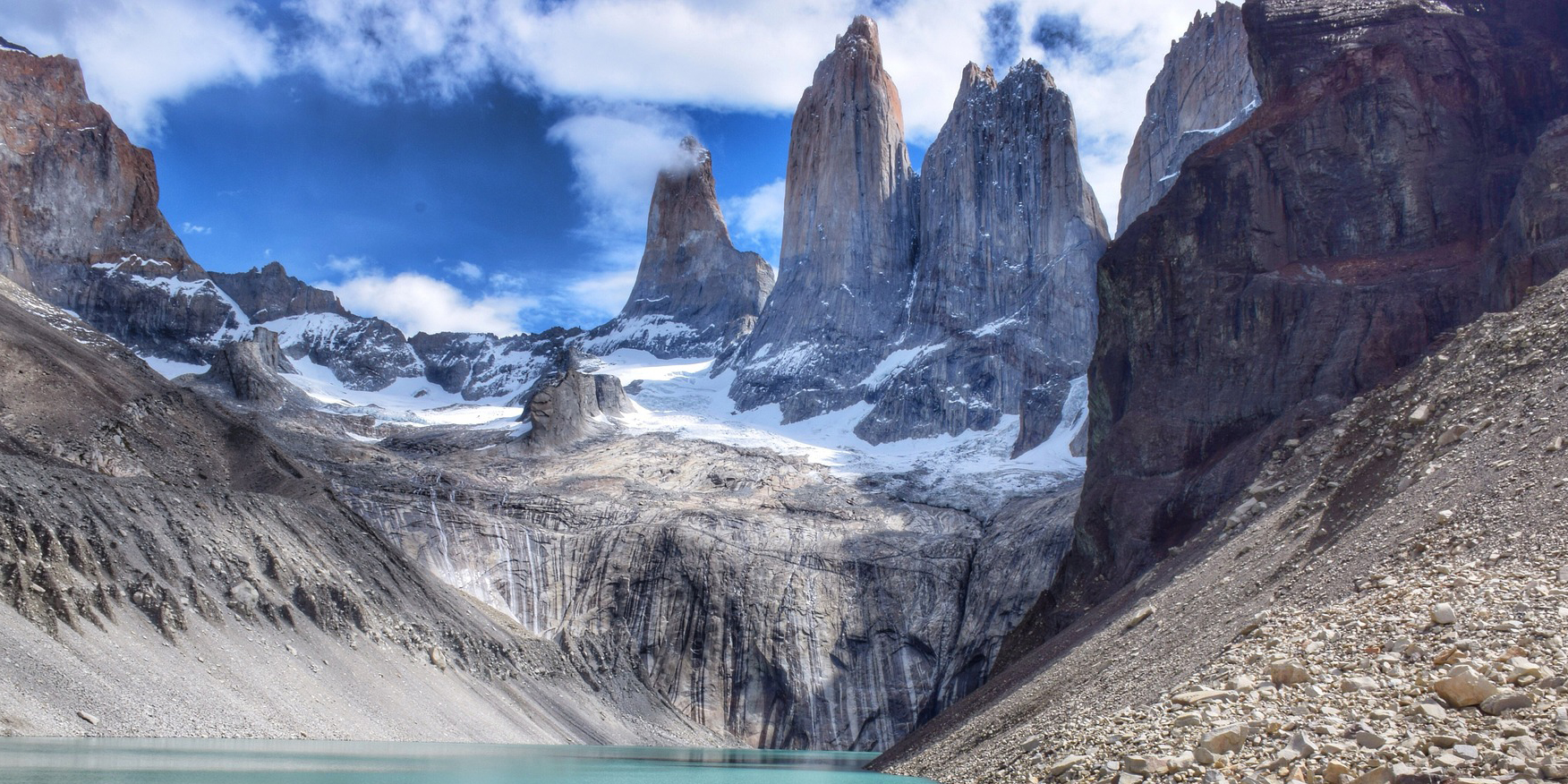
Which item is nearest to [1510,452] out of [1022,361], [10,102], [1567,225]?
[1567,225]

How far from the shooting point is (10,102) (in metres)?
148

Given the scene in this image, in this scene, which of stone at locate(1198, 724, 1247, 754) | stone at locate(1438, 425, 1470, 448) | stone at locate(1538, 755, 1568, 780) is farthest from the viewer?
stone at locate(1438, 425, 1470, 448)

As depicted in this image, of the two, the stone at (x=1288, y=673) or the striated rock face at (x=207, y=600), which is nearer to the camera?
the stone at (x=1288, y=673)

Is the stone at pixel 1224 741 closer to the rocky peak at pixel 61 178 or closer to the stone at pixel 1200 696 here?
the stone at pixel 1200 696

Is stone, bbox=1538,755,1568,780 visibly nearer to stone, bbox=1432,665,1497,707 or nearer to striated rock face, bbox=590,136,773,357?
stone, bbox=1432,665,1497,707

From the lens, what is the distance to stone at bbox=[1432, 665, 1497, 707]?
1502cm

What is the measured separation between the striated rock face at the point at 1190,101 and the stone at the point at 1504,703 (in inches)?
3392

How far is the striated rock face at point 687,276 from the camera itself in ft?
600

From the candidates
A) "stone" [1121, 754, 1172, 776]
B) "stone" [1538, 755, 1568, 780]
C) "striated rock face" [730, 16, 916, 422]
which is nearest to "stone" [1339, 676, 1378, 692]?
"stone" [1121, 754, 1172, 776]

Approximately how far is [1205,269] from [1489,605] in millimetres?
40941

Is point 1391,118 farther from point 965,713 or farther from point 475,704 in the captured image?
point 475,704

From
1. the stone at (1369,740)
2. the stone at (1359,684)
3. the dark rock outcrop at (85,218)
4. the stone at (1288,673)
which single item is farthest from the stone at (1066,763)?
the dark rock outcrop at (85,218)

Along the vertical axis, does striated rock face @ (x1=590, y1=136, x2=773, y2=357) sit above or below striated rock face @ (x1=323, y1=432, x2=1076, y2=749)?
above

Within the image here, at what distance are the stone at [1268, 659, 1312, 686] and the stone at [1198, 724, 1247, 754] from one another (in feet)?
6.47
